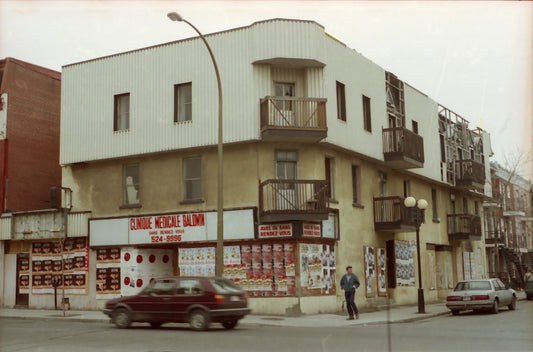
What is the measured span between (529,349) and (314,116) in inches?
499

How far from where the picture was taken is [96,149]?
27.0 metres

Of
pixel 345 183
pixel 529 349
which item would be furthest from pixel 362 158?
pixel 529 349

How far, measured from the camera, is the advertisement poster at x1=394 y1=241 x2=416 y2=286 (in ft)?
98.8

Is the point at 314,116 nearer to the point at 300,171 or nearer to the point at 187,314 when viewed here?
the point at 300,171

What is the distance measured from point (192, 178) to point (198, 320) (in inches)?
380

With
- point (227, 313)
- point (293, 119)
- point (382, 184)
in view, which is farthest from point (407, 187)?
point (227, 313)

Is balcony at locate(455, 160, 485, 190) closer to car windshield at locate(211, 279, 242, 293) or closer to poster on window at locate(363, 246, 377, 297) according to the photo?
poster on window at locate(363, 246, 377, 297)

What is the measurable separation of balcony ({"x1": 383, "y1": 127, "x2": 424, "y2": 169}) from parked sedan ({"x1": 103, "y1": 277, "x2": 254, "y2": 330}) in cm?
1389

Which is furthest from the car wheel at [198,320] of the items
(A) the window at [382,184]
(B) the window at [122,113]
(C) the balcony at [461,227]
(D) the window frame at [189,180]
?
(C) the balcony at [461,227]

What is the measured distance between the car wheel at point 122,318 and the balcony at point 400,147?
15505 mm

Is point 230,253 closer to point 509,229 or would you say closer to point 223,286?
point 223,286

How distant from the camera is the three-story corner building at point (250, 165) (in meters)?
23.1

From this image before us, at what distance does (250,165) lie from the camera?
23766mm

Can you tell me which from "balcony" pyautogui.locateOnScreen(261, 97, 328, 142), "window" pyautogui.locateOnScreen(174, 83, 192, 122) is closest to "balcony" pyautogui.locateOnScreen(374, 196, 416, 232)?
"balcony" pyautogui.locateOnScreen(261, 97, 328, 142)
